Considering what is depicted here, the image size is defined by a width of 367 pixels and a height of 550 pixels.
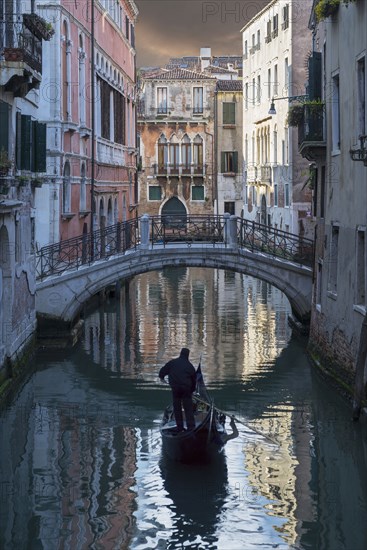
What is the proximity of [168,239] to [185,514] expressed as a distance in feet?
39.0

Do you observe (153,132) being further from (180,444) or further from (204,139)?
(180,444)

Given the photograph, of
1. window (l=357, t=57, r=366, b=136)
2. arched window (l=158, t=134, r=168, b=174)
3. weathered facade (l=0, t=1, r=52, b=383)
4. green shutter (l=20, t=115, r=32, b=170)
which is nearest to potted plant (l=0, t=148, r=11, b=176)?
weathered facade (l=0, t=1, r=52, b=383)

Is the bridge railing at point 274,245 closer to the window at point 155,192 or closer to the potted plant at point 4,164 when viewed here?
the potted plant at point 4,164

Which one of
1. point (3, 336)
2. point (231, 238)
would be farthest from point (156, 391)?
point (231, 238)

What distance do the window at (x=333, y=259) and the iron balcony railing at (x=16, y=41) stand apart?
511cm

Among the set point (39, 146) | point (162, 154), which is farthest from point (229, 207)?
point (39, 146)

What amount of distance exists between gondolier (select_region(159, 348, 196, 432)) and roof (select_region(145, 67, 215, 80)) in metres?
35.8

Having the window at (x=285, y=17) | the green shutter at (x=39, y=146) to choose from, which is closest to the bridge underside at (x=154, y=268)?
the green shutter at (x=39, y=146)

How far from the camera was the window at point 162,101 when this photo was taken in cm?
4819

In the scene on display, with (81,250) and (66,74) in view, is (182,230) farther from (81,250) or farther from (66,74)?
(66,74)

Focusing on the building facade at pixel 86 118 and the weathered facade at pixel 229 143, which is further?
the weathered facade at pixel 229 143

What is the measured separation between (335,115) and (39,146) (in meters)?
4.76

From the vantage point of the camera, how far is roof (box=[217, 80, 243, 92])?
156 feet

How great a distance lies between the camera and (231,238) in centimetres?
2188
